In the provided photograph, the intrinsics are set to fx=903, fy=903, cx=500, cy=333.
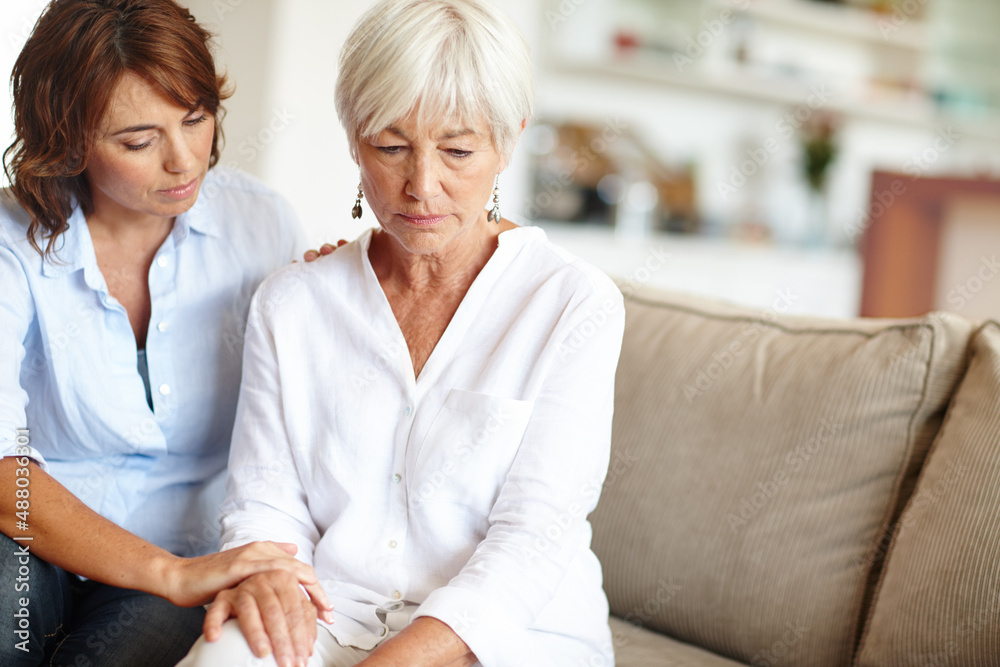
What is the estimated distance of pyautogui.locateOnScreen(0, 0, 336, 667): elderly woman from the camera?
1.22m

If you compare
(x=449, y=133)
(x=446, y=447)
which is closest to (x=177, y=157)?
(x=449, y=133)

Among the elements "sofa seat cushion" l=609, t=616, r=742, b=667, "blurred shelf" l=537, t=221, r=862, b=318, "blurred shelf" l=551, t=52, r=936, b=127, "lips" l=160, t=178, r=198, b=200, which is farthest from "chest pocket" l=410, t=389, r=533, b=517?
"blurred shelf" l=551, t=52, r=936, b=127

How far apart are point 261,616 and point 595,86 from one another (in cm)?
395

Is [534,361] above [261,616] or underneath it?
above

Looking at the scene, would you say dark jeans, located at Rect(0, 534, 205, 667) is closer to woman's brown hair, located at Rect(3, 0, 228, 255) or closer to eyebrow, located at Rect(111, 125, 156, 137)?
woman's brown hair, located at Rect(3, 0, 228, 255)

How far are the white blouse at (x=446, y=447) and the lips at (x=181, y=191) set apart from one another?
0.18 meters

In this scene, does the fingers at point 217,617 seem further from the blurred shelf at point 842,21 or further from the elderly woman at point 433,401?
the blurred shelf at point 842,21

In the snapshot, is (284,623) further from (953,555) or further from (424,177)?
(953,555)

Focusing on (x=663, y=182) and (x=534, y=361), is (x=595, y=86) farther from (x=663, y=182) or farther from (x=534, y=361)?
(x=534, y=361)

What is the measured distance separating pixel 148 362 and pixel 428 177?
0.59 metres

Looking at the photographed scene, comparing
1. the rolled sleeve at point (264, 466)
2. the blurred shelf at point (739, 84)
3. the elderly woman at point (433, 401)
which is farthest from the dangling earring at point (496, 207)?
the blurred shelf at point (739, 84)

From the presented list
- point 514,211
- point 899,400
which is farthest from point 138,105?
point 514,211

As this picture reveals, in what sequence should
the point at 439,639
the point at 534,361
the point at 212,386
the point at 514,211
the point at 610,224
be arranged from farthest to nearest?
the point at 610,224 → the point at 514,211 → the point at 212,386 → the point at 534,361 → the point at 439,639

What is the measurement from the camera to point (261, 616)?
3.53ft
